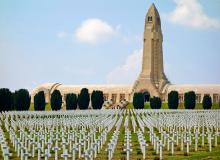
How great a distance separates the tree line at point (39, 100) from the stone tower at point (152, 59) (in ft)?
105

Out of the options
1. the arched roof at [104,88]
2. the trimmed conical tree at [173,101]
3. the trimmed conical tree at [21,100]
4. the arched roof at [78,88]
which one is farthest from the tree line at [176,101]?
the arched roof at [104,88]

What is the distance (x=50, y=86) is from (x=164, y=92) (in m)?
27.8

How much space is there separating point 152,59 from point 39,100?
149ft

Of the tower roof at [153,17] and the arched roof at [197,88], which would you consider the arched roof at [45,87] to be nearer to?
the tower roof at [153,17]

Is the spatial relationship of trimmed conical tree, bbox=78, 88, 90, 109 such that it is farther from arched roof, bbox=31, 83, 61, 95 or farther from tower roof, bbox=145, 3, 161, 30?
arched roof, bbox=31, 83, 61, 95

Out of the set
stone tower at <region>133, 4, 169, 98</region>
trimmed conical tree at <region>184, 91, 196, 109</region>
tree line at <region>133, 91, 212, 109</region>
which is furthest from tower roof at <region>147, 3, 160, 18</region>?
trimmed conical tree at <region>184, 91, 196, 109</region>

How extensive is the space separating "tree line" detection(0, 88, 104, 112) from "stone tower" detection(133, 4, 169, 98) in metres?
31.9

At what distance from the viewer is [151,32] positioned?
3844 inches

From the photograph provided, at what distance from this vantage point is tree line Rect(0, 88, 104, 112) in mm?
50281

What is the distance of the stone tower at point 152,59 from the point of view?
95.1 metres

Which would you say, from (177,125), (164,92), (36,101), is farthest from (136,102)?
(177,125)

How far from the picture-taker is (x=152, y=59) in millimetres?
96938

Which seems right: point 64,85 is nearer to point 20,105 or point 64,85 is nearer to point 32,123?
point 20,105

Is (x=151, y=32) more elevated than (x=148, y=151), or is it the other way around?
(x=151, y=32)
